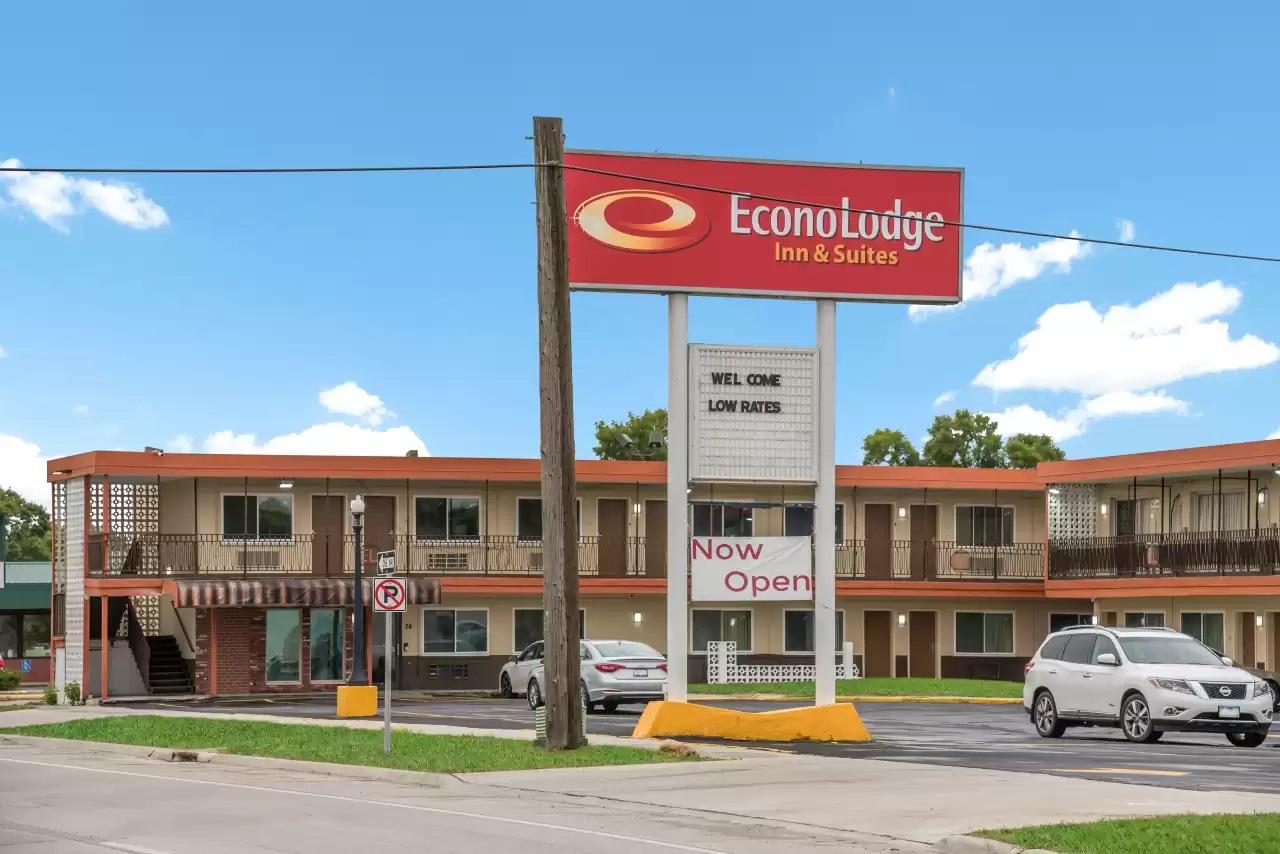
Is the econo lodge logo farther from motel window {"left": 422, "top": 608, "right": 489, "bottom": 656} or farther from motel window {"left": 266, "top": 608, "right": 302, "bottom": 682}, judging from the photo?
motel window {"left": 422, "top": 608, "right": 489, "bottom": 656}

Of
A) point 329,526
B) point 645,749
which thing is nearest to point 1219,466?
point 329,526

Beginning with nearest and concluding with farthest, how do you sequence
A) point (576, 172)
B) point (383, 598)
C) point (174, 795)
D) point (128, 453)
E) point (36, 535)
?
point (174, 795) → point (383, 598) → point (576, 172) → point (128, 453) → point (36, 535)

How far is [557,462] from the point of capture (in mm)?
21766

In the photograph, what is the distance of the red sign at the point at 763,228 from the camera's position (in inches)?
936

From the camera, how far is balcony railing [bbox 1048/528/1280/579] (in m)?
42.9

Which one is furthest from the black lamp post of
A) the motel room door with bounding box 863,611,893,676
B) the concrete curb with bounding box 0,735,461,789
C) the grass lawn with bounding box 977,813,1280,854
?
the grass lawn with bounding box 977,813,1280,854

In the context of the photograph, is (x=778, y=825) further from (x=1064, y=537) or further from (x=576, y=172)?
(x=1064, y=537)

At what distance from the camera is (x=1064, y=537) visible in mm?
50094

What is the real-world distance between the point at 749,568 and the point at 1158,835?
1134 cm

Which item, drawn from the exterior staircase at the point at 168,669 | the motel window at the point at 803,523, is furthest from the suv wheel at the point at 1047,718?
the exterior staircase at the point at 168,669

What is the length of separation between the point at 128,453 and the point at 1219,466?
26.7m

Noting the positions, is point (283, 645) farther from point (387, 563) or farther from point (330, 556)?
point (387, 563)

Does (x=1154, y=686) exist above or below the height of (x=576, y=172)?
below

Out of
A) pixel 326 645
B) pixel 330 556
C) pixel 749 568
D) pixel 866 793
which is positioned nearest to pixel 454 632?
pixel 326 645
